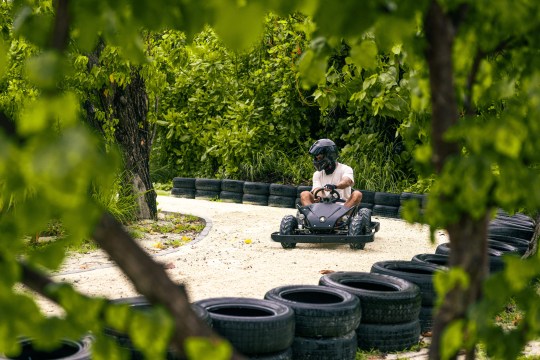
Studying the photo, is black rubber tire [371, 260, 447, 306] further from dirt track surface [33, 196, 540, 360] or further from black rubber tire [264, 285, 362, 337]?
black rubber tire [264, 285, 362, 337]

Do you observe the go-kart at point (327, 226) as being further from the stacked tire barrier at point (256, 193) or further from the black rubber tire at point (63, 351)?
the black rubber tire at point (63, 351)

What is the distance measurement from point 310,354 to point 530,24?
3.08 meters

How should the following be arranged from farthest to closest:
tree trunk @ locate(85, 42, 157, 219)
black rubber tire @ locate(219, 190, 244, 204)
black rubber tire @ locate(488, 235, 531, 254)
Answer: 1. black rubber tire @ locate(219, 190, 244, 204)
2. tree trunk @ locate(85, 42, 157, 219)
3. black rubber tire @ locate(488, 235, 531, 254)

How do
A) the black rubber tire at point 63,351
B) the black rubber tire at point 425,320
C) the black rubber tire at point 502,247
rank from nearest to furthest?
the black rubber tire at point 63,351
the black rubber tire at point 425,320
the black rubber tire at point 502,247

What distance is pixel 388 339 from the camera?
470cm

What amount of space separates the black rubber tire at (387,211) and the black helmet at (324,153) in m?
3.66

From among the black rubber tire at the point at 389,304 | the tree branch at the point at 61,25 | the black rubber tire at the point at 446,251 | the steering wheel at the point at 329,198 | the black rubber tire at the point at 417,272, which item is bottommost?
the black rubber tire at the point at 389,304

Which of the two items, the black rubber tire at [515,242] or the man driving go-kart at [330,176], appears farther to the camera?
the man driving go-kart at [330,176]

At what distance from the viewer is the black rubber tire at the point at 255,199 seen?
14.2m

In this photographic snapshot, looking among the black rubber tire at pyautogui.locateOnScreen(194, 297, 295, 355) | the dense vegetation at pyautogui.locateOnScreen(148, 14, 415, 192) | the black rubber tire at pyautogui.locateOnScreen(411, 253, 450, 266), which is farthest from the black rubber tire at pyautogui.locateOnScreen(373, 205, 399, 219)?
the black rubber tire at pyautogui.locateOnScreen(194, 297, 295, 355)

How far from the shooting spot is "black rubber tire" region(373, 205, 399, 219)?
41.1 ft

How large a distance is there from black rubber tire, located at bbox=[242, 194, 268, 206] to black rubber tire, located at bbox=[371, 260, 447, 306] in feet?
27.6

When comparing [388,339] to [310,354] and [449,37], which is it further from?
[449,37]

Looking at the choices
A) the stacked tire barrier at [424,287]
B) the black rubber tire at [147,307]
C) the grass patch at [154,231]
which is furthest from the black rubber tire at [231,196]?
the black rubber tire at [147,307]
